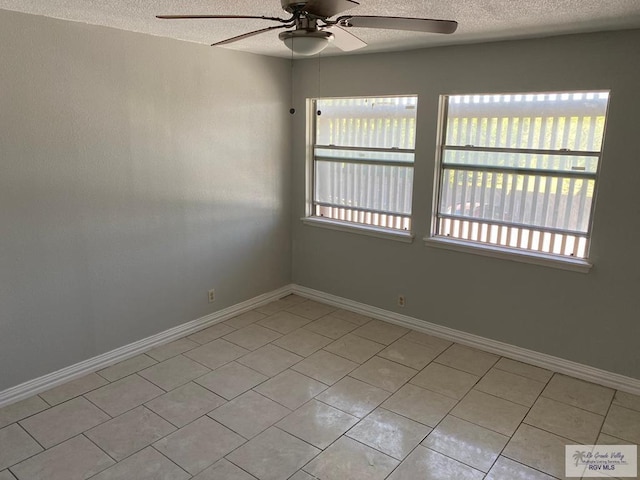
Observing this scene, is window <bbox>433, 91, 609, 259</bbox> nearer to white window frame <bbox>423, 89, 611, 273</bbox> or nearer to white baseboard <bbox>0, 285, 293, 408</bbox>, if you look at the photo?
white window frame <bbox>423, 89, 611, 273</bbox>

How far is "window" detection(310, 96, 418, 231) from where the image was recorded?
162 inches

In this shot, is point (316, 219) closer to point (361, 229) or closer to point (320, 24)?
point (361, 229)

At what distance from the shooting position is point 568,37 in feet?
10.3

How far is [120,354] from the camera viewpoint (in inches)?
140

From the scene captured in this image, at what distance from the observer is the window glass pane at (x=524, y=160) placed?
327 centimetres

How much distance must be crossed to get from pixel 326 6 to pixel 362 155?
270 centimetres

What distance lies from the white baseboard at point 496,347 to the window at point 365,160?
810 millimetres

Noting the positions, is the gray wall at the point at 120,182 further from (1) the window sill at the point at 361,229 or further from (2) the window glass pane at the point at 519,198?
(2) the window glass pane at the point at 519,198

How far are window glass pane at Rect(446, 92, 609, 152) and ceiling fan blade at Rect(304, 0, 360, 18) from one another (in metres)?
2.16

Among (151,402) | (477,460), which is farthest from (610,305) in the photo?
(151,402)

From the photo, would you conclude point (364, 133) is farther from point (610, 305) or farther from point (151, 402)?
point (151, 402)

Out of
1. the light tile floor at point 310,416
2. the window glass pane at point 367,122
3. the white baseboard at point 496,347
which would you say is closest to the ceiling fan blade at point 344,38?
the window glass pane at point 367,122

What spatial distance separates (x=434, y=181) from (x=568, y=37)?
135 cm

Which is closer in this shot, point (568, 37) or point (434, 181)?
point (568, 37)
